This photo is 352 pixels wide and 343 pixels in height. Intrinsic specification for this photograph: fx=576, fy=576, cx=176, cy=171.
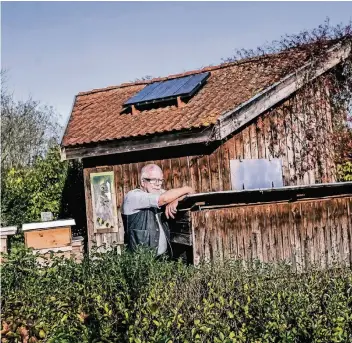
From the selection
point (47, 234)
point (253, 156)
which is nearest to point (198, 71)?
point (253, 156)

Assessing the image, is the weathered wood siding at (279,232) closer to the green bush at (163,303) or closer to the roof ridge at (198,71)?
the green bush at (163,303)

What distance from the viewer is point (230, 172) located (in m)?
13.1

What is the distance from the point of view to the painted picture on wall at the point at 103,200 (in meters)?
14.0

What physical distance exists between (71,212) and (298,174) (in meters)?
8.33

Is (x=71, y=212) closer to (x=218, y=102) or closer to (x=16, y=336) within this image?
(x=218, y=102)

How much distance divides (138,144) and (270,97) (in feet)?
10.7

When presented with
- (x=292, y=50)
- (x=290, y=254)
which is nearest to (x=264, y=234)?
(x=290, y=254)

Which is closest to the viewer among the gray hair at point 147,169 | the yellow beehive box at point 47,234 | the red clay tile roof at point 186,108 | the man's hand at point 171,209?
the man's hand at point 171,209

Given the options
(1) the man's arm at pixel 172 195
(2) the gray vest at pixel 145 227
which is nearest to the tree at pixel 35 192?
(2) the gray vest at pixel 145 227

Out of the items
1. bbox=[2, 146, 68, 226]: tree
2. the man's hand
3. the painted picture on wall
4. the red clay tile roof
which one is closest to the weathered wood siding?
the man's hand

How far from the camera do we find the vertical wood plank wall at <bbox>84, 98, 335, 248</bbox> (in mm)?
13109

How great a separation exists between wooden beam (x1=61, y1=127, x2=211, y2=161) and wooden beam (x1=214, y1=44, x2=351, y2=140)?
42 cm

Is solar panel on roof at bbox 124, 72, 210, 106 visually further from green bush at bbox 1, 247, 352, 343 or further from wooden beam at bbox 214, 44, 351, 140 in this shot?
green bush at bbox 1, 247, 352, 343

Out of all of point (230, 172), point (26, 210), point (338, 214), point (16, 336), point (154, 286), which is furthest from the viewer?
point (26, 210)
